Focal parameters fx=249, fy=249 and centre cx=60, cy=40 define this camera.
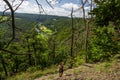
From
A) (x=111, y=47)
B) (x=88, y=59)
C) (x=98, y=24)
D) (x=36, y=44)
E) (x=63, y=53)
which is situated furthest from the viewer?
(x=63, y=53)

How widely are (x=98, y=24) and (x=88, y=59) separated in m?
10.2

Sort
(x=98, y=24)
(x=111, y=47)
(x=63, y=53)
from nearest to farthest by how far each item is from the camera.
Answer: (x=111, y=47) → (x=98, y=24) → (x=63, y=53)

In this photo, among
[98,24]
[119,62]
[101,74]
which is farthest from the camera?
[119,62]

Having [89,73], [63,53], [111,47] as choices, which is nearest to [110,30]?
[111,47]

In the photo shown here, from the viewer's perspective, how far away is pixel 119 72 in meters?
18.6

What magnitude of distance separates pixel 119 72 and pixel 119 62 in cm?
385

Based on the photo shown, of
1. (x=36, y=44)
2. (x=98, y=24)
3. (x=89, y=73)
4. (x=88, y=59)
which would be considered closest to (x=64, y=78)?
(x=89, y=73)

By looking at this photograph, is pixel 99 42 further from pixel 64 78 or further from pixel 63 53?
pixel 63 53

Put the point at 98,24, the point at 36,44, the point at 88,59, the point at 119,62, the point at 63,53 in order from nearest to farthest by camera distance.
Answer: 1. the point at 98,24
2. the point at 119,62
3. the point at 88,59
4. the point at 36,44
5. the point at 63,53

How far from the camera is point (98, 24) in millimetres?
20500

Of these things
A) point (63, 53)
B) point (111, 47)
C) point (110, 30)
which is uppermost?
point (110, 30)

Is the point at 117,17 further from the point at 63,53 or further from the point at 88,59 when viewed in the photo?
the point at 63,53

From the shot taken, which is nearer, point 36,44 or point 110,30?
point 110,30

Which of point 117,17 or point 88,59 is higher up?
point 117,17
